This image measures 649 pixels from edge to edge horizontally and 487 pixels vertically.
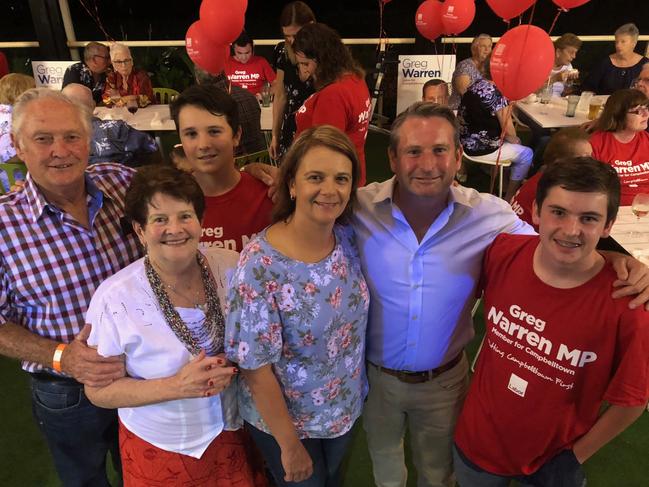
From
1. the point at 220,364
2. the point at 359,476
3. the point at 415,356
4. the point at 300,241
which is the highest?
the point at 300,241

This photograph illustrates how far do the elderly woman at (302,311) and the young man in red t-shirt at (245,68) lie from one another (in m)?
3.88

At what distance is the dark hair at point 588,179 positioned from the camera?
1240 mm

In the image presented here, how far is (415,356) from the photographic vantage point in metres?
1.61

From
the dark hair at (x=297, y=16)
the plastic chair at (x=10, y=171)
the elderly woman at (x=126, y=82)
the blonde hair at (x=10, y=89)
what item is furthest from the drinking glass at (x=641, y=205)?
the elderly woman at (x=126, y=82)

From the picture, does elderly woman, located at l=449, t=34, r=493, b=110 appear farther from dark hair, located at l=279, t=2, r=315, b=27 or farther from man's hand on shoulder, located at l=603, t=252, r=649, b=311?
man's hand on shoulder, located at l=603, t=252, r=649, b=311

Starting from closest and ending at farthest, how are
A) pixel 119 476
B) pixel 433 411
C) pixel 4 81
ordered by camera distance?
pixel 433 411 < pixel 119 476 < pixel 4 81

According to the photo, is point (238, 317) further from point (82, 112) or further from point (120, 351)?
point (82, 112)

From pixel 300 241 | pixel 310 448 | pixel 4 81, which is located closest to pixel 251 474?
pixel 310 448

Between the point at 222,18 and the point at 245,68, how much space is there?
5.89 feet

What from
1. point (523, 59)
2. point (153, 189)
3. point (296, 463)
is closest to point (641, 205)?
point (523, 59)

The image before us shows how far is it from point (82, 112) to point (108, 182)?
23 cm

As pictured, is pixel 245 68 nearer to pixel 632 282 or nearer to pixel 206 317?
pixel 206 317

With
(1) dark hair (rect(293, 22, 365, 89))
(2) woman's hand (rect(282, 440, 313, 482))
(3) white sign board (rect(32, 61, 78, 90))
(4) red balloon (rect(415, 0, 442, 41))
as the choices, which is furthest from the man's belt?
(3) white sign board (rect(32, 61, 78, 90))

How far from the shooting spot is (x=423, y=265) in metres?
1.50
